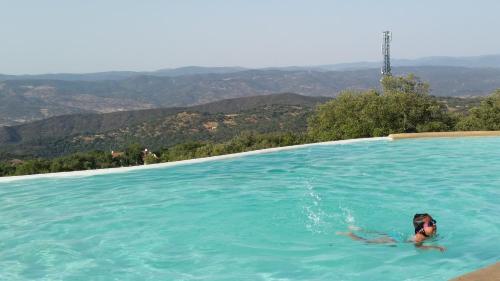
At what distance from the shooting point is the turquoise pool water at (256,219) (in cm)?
663

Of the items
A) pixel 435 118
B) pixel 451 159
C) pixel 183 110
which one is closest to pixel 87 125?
pixel 183 110

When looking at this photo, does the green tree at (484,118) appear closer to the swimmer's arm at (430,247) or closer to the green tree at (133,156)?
the green tree at (133,156)

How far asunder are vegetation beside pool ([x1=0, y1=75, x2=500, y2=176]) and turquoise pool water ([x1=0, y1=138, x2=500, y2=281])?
6.38m

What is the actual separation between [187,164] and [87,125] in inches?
4317

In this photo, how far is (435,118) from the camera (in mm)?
23828

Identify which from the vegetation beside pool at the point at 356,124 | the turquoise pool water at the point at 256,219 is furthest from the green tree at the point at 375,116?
the turquoise pool water at the point at 256,219

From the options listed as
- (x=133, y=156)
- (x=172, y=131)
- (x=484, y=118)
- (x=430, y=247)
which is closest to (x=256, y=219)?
(x=430, y=247)

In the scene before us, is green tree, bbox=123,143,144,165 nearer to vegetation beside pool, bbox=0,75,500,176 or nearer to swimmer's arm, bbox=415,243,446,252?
vegetation beside pool, bbox=0,75,500,176

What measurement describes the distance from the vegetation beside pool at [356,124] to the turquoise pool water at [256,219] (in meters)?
6.38

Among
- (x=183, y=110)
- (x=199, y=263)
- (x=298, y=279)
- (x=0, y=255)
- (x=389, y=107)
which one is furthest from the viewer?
(x=183, y=110)

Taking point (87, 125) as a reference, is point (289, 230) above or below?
above

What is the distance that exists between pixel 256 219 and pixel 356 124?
44.6 ft

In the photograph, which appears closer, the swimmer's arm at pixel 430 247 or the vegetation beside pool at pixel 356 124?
the swimmer's arm at pixel 430 247

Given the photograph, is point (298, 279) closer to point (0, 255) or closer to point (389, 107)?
point (0, 255)
